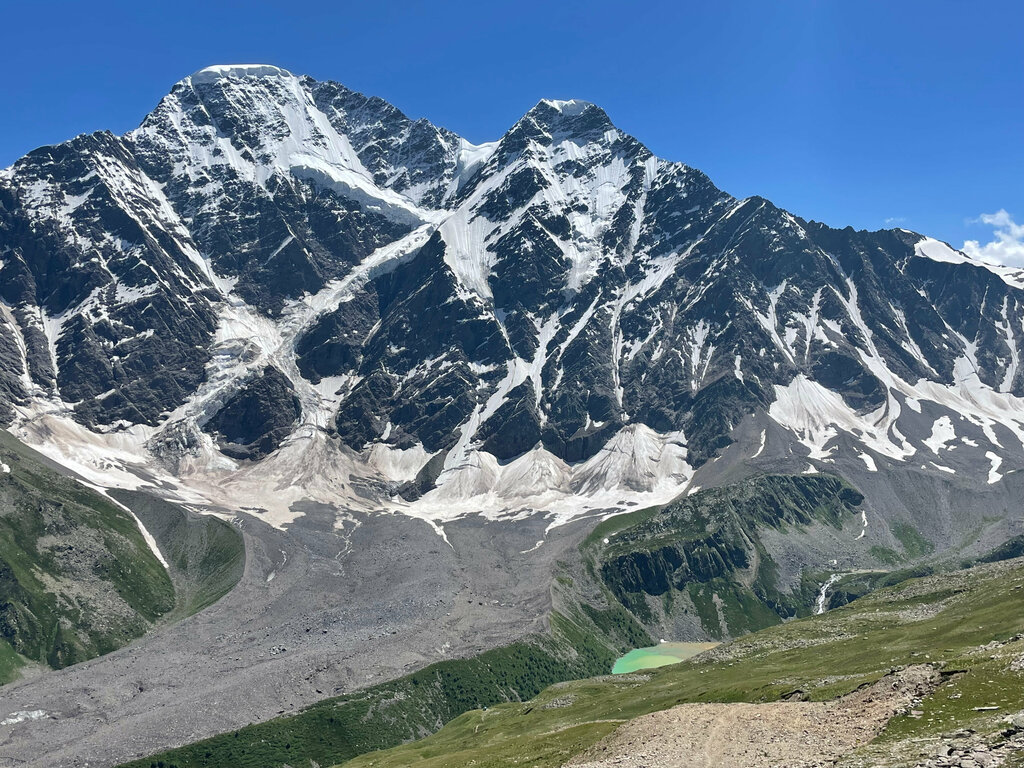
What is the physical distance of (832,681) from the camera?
99500 millimetres

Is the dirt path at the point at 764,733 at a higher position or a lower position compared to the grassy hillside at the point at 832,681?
higher

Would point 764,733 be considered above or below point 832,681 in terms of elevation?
above

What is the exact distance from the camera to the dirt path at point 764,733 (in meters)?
60.9

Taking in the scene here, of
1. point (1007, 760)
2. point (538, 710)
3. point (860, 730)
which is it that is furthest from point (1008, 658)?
point (538, 710)

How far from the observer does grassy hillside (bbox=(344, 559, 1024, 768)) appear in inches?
2398

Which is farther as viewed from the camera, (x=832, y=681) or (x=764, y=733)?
(x=832, y=681)

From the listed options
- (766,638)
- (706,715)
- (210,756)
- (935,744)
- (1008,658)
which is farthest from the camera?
(210,756)

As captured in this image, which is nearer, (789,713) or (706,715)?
(789,713)

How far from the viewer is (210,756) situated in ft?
643

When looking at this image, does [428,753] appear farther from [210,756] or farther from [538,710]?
[210,756]

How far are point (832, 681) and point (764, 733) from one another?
37608 mm

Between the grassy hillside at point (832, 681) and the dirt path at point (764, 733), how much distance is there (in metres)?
2.49

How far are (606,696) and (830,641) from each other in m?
43.2

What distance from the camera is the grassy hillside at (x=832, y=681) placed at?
60.9 meters
